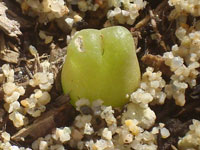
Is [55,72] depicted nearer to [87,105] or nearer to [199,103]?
[87,105]

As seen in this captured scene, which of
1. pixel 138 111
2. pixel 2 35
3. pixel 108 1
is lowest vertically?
pixel 138 111

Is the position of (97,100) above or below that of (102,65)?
below

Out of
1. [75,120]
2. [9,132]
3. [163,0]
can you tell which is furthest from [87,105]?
[163,0]
